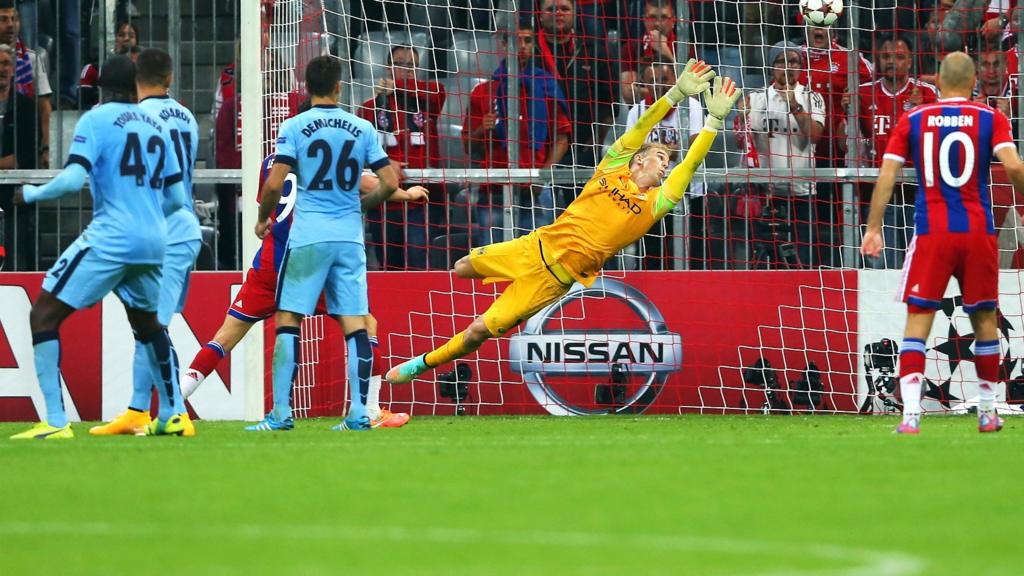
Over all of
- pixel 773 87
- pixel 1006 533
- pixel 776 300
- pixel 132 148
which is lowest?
pixel 1006 533

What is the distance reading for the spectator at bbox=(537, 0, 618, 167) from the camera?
13.7 m

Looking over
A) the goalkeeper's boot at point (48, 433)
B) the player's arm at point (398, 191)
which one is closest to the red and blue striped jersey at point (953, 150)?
the player's arm at point (398, 191)

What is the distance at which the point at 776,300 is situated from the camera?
523 inches

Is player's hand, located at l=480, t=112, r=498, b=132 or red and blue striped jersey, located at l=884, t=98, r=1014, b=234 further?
player's hand, located at l=480, t=112, r=498, b=132

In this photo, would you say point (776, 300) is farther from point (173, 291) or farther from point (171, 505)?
point (171, 505)

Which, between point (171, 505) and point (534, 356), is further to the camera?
point (534, 356)

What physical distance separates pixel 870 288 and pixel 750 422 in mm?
2396

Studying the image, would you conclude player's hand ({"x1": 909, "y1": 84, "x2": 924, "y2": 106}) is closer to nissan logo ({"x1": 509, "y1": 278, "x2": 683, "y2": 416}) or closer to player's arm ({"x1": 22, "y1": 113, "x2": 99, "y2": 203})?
nissan logo ({"x1": 509, "y1": 278, "x2": 683, "y2": 416})

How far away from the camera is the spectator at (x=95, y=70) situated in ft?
45.1

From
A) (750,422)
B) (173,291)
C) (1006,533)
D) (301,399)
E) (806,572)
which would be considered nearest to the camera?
(806,572)

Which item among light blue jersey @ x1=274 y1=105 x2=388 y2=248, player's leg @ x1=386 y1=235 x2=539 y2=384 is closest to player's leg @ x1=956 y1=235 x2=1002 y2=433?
player's leg @ x1=386 y1=235 x2=539 y2=384

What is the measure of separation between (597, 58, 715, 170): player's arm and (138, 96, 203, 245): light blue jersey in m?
3.22

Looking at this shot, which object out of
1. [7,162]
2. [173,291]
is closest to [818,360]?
[173,291]

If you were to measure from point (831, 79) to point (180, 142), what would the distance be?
6347 millimetres
